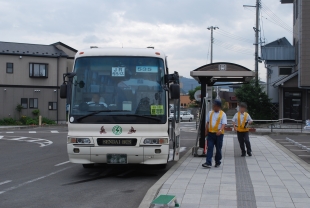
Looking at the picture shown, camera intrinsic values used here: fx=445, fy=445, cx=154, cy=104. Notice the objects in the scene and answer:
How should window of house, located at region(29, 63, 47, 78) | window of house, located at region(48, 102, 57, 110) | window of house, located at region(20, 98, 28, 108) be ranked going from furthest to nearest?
window of house, located at region(48, 102, 57, 110) < window of house, located at region(29, 63, 47, 78) < window of house, located at region(20, 98, 28, 108)

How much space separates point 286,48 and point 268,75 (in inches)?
136

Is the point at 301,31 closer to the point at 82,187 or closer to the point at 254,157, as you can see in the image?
the point at 254,157

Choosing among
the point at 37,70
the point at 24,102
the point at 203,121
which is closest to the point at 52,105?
the point at 24,102

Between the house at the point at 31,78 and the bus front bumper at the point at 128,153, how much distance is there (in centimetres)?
3260

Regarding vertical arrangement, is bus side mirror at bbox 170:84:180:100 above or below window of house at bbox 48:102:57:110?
above

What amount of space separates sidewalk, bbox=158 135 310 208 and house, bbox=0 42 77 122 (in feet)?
103

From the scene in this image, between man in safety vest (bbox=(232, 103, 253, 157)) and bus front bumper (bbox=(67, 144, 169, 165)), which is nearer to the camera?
bus front bumper (bbox=(67, 144, 169, 165))

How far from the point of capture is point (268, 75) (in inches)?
1635

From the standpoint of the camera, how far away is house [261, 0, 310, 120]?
32.6 metres

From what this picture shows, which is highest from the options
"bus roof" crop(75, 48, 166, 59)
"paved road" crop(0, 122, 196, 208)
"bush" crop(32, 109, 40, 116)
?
"bus roof" crop(75, 48, 166, 59)

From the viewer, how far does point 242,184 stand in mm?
9422

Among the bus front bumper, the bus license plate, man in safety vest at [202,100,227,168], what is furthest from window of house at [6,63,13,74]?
the bus license plate

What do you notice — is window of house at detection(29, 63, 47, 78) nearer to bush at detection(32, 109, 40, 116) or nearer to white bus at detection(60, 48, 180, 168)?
bush at detection(32, 109, 40, 116)

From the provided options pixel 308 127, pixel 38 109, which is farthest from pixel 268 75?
pixel 38 109
